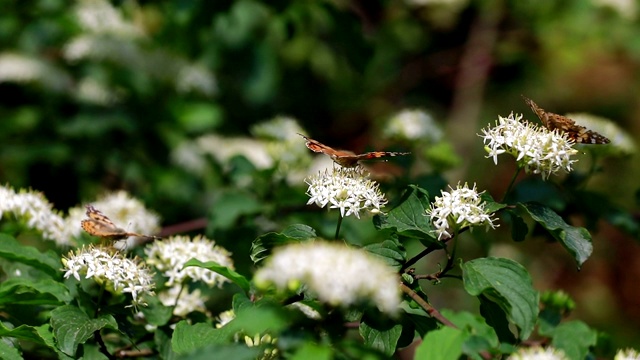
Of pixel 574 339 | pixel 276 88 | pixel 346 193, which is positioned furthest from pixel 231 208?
pixel 276 88

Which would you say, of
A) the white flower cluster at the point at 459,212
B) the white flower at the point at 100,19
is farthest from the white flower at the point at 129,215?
the white flower at the point at 100,19

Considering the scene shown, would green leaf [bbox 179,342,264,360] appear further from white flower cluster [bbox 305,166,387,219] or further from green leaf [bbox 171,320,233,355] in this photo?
white flower cluster [bbox 305,166,387,219]

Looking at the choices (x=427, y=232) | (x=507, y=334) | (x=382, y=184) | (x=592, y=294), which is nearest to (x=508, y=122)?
(x=427, y=232)

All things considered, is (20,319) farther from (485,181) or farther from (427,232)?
(485,181)

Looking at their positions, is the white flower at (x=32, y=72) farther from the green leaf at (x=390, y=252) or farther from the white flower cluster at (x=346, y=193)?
the green leaf at (x=390, y=252)

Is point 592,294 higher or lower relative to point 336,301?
lower

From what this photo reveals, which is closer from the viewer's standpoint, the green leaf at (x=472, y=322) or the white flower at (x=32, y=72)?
the green leaf at (x=472, y=322)
